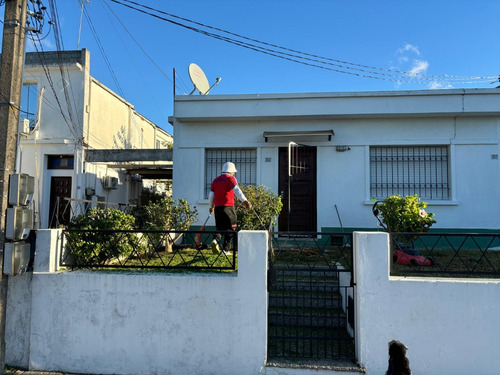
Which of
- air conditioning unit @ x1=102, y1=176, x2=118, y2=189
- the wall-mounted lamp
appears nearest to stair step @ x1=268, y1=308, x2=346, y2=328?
the wall-mounted lamp

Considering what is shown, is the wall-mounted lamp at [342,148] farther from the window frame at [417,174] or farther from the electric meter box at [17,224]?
the electric meter box at [17,224]

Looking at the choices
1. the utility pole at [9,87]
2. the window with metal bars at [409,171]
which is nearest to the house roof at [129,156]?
the window with metal bars at [409,171]

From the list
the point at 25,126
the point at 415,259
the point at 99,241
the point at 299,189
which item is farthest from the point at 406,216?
the point at 25,126

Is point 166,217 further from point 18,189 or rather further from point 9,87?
point 9,87

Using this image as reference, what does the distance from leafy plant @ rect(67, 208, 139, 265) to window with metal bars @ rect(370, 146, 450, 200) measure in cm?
594

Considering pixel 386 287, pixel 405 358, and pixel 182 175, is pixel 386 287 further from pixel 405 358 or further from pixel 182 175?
pixel 182 175

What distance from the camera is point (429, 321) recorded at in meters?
3.73

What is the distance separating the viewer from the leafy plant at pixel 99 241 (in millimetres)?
4410

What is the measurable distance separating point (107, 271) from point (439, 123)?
25.8 ft

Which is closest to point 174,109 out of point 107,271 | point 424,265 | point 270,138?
point 270,138

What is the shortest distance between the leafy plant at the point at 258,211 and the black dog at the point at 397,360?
308cm

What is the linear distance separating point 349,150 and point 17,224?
Answer: 22.4 ft

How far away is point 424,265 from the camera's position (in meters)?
5.32

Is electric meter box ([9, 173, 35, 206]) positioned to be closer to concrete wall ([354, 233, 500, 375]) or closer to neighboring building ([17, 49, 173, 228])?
concrete wall ([354, 233, 500, 375])
